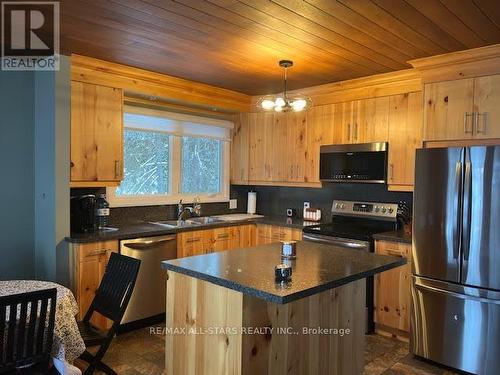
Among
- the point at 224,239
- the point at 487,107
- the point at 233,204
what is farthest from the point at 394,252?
the point at 233,204

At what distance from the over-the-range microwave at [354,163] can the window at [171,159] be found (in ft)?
4.57

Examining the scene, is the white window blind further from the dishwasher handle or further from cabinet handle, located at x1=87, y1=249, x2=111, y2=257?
cabinet handle, located at x1=87, y1=249, x2=111, y2=257

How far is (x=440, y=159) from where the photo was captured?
2.92 meters

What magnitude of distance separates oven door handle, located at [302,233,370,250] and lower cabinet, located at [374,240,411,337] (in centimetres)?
12

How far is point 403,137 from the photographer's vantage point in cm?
361

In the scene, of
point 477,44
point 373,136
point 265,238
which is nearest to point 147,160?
point 265,238

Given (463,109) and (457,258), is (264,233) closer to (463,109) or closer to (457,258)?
(457,258)

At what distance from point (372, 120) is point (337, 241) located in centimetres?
121

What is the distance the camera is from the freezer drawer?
2715 millimetres

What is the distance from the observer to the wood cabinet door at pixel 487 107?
289cm

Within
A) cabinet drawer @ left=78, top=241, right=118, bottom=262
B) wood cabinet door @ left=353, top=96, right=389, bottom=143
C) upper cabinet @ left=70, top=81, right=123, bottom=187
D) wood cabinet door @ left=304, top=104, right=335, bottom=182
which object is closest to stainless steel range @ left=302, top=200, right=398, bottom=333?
wood cabinet door @ left=304, top=104, right=335, bottom=182

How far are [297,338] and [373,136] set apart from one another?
2346mm

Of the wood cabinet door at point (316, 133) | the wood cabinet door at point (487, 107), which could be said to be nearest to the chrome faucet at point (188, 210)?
the wood cabinet door at point (316, 133)

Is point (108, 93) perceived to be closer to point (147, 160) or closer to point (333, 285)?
point (147, 160)
